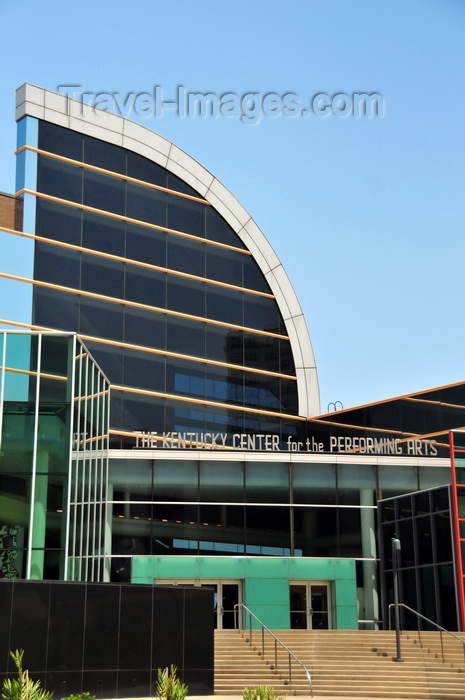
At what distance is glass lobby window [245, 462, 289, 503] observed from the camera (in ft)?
137

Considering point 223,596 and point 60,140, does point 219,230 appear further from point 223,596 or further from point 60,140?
point 223,596

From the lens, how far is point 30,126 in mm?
49969

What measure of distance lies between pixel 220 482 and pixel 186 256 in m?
17.1

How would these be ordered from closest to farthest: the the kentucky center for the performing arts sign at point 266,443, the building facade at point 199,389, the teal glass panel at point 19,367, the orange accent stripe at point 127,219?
the teal glass panel at point 19,367
the building facade at point 199,389
the the kentucky center for the performing arts sign at point 266,443
the orange accent stripe at point 127,219

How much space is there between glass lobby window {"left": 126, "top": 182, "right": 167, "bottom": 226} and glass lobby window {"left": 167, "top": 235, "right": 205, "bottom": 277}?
1.31m

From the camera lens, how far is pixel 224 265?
5666cm

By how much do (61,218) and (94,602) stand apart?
1074 inches

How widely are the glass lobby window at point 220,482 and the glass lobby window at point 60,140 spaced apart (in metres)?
18.9

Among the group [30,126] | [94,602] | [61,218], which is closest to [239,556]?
[94,602]

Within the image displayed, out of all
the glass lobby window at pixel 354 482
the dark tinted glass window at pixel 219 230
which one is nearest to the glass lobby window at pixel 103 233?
the dark tinted glass window at pixel 219 230

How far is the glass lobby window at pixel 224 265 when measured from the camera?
56.0m

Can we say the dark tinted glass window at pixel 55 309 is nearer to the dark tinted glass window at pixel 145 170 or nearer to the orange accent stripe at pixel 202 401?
the orange accent stripe at pixel 202 401

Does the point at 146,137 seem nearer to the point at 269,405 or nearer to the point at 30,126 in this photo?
the point at 30,126

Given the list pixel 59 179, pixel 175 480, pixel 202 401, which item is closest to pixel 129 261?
pixel 59 179
